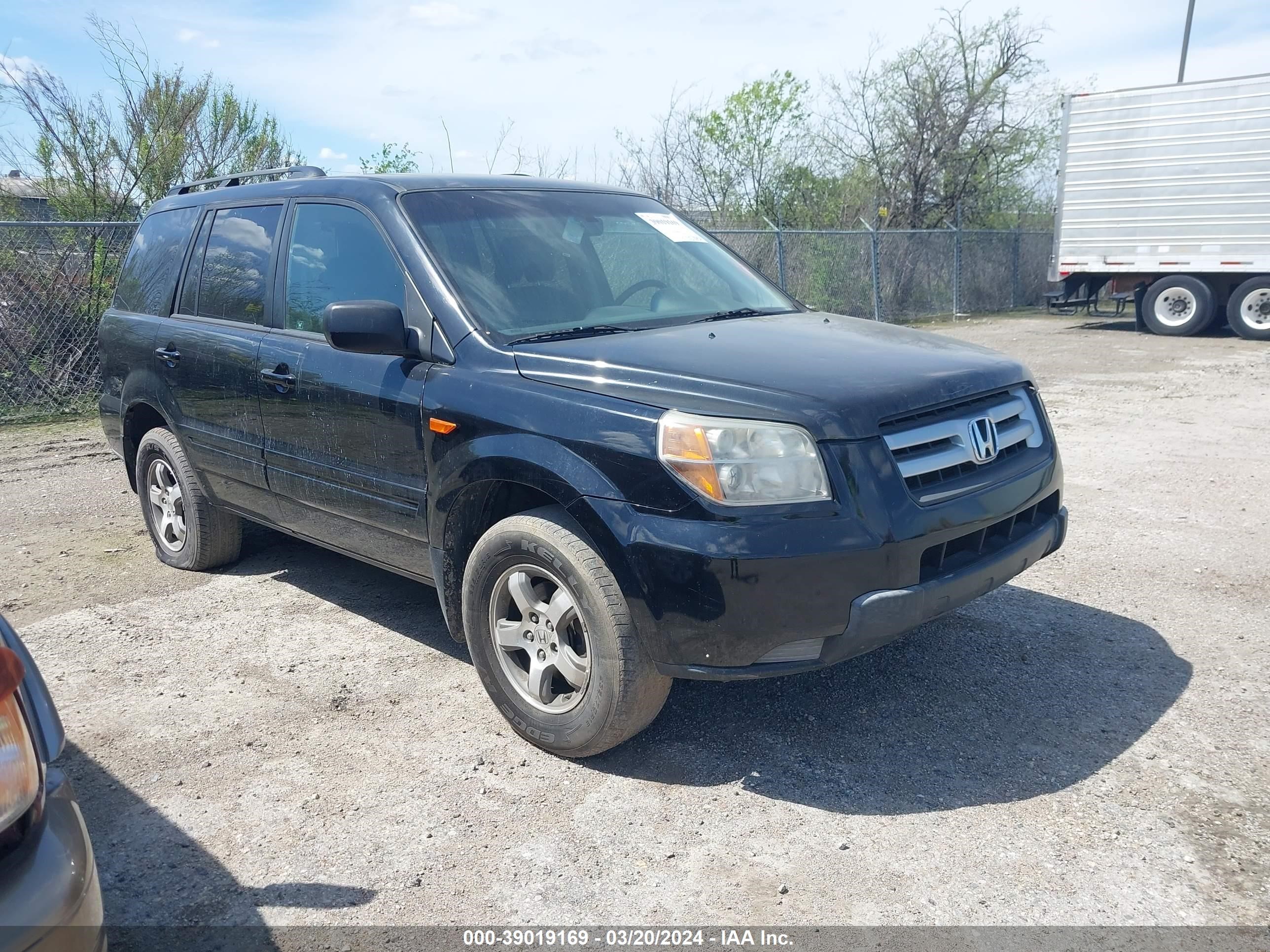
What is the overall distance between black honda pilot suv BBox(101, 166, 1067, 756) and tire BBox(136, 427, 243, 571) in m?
0.26

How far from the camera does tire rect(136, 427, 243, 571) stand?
17.3 feet

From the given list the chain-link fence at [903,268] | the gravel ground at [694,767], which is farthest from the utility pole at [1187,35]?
the gravel ground at [694,767]

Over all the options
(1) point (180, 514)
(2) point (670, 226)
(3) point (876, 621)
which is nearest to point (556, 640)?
(3) point (876, 621)

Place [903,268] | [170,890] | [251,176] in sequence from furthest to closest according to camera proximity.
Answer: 1. [903,268]
2. [251,176]
3. [170,890]

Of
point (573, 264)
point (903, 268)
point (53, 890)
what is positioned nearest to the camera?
point (53, 890)

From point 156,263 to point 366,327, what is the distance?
100 inches

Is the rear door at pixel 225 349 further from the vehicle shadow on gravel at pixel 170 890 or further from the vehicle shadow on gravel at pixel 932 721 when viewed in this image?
the vehicle shadow on gravel at pixel 932 721

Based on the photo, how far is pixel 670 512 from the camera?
2957 mm

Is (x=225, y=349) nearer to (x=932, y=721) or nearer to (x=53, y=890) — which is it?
(x=53, y=890)

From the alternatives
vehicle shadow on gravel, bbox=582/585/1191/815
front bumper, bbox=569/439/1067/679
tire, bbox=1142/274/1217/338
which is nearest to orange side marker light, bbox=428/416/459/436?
front bumper, bbox=569/439/1067/679

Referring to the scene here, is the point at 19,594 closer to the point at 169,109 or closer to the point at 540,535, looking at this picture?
the point at 540,535

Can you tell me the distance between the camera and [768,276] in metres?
7.15

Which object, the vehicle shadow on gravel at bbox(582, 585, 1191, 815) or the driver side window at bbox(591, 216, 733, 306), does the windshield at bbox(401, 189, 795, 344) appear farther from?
the vehicle shadow on gravel at bbox(582, 585, 1191, 815)

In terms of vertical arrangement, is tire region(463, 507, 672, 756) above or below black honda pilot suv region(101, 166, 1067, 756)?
below
